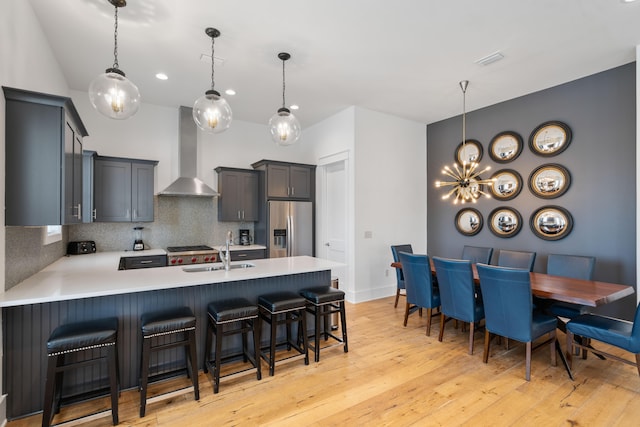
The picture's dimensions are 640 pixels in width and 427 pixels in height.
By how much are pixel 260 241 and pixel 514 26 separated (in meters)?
4.48

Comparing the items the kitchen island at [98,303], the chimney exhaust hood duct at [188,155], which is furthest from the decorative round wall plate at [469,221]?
the chimney exhaust hood duct at [188,155]

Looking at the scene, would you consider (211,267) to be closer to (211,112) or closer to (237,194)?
(211,112)

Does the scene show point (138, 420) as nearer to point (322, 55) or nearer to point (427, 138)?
point (322, 55)

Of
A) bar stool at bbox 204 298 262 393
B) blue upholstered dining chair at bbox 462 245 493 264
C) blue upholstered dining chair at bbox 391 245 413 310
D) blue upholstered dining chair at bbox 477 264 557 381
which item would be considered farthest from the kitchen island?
blue upholstered dining chair at bbox 462 245 493 264

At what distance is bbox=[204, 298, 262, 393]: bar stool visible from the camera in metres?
2.49

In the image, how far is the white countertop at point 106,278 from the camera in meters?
2.10

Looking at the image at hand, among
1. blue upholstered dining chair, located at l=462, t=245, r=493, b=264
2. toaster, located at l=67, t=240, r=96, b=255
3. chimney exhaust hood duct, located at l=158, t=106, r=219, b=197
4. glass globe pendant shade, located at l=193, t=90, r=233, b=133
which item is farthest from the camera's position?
chimney exhaust hood duct, located at l=158, t=106, r=219, b=197

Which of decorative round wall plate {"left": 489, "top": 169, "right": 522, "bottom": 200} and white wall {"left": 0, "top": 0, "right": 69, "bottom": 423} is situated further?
decorative round wall plate {"left": 489, "top": 169, "right": 522, "bottom": 200}

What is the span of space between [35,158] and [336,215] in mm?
4242

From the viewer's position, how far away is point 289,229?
533 centimetres

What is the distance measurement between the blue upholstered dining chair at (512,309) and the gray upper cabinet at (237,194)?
386 cm

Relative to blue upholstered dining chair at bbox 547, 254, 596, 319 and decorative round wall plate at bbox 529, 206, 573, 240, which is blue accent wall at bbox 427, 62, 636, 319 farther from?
blue upholstered dining chair at bbox 547, 254, 596, 319

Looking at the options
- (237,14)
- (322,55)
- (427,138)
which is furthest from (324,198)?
(237,14)

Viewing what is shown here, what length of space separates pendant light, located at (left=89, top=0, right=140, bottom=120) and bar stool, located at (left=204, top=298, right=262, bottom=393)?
170cm
